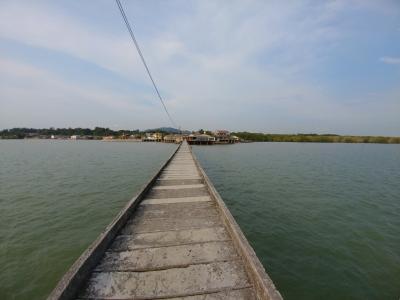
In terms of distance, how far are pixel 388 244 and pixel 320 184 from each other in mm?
8378

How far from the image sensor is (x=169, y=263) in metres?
3.38

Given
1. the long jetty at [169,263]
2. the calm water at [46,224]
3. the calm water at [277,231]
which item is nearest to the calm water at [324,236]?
the calm water at [277,231]

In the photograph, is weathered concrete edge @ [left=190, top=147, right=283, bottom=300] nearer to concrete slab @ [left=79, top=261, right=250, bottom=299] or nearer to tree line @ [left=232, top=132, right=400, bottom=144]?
concrete slab @ [left=79, top=261, right=250, bottom=299]

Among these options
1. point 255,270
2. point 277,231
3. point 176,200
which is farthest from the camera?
point 277,231

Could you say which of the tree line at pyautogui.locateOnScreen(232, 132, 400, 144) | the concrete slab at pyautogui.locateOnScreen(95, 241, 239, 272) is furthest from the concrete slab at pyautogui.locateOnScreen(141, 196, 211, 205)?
the tree line at pyautogui.locateOnScreen(232, 132, 400, 144)

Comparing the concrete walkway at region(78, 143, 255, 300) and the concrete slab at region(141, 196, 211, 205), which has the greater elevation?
the concrete walkway at region(78, 143, 255, 300)

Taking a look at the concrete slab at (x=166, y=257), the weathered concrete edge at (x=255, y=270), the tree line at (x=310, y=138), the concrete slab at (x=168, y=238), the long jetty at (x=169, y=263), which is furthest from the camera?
the tree line at (x=310, y=138)

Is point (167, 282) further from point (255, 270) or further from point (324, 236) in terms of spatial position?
point (324, 236)

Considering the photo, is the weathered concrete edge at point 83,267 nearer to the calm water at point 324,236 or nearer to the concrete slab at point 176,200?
the concrete slab at point 176,200

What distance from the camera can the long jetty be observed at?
2.76 meters

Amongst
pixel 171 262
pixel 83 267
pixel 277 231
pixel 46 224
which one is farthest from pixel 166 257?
pixel 46 224

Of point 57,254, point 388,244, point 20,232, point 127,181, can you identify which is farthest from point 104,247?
point 127,181

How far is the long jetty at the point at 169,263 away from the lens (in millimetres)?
2756

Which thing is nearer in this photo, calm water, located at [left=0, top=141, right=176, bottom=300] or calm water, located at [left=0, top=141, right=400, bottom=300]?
calm water, located at [left=0, top=141, right=400, bottom=300]
